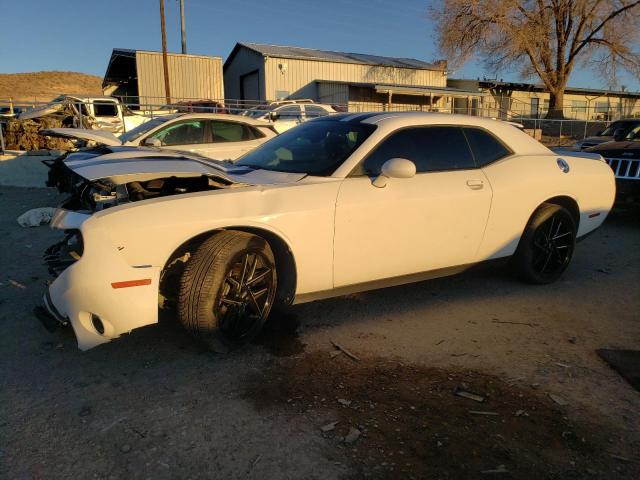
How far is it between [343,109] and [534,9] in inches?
700

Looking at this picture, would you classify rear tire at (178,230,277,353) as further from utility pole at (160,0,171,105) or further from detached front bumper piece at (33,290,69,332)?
utility pole at (160,0,171,105)

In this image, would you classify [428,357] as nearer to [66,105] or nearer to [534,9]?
Answer: [66,105]

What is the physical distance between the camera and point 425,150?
12.7 feet

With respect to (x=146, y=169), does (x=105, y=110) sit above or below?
above

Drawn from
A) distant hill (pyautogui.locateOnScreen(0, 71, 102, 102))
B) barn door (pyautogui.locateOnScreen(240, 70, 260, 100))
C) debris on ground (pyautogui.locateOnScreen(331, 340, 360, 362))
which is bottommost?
debris on ground (pyautogui.locateOnScreen(331, 340, 360, 362))

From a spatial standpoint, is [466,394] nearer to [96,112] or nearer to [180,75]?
[96,112]

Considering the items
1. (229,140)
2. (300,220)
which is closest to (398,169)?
(300,220)

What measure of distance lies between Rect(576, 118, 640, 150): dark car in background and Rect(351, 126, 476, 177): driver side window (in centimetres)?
772

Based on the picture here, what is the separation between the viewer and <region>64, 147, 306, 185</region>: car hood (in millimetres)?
2918

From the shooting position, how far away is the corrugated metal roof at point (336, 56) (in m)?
30.6

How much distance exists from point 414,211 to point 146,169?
6.08ft

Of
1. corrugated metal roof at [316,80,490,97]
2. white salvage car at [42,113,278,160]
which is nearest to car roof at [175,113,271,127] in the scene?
white salvage car at [42,113,278,160]

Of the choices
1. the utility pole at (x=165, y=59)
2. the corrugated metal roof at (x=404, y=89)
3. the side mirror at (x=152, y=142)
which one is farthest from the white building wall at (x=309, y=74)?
the side mirror at (x=152, y=142)

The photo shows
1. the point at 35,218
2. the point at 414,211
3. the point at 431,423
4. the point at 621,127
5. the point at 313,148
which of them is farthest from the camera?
the point at 621,127
